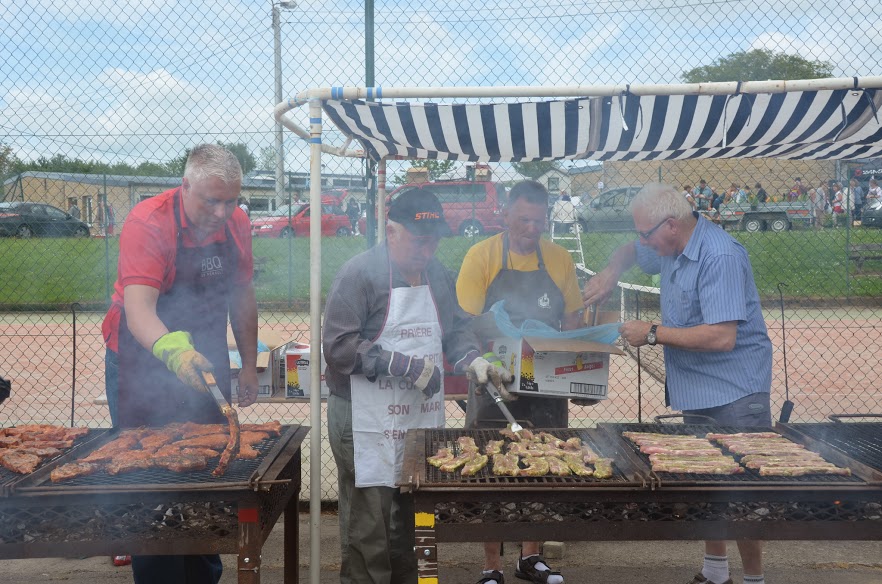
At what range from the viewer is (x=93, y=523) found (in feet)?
8.57

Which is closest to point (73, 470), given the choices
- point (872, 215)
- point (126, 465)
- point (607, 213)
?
point (126, 465)

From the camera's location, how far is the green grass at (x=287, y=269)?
1175 centimetres

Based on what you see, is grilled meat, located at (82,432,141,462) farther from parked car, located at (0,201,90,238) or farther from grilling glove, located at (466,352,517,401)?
parked car, located at (0,201,90,238)

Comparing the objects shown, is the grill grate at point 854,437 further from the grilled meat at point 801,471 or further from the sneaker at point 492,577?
the sneaker at point 492,577

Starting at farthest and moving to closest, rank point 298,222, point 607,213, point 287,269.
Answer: point 607,213
point 298,222
point 287,269

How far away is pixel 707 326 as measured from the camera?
11.2 feet

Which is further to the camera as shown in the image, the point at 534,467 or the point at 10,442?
the point at 10,442

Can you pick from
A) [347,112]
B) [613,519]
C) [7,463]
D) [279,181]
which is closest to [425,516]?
[613,519]

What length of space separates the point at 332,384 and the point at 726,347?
1853 millimetres

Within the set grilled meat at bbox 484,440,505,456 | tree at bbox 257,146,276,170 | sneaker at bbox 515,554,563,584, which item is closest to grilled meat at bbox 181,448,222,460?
grilled meat at bbox 484,440,505,456

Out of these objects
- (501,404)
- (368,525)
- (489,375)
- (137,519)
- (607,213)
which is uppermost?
(607,213)

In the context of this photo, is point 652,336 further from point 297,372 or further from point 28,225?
point 28,225

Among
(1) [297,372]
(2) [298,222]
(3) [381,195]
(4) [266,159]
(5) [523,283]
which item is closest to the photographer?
(5) [523,283]

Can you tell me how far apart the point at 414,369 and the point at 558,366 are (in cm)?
101
